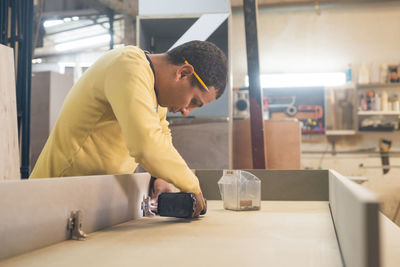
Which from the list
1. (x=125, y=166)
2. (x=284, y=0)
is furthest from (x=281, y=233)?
(x=284, y=0)

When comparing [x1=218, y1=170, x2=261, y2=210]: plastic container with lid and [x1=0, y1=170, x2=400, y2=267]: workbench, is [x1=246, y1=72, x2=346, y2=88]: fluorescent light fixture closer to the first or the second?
[x1=218, y1=170, x2=261, y2=210]: plastic container with lid

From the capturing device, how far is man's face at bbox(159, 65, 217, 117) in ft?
5.00

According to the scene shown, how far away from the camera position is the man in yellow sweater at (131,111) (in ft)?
3.92

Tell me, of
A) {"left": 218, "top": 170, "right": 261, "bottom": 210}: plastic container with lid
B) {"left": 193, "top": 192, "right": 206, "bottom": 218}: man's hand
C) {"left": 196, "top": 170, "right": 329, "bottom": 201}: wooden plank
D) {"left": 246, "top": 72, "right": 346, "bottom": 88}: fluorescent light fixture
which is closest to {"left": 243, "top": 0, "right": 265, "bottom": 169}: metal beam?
{"left": 196, "top": 170, "right": 329, "bottom": 201}: wooden plank

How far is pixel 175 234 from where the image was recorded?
1.05 meters

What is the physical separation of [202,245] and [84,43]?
18.1ft

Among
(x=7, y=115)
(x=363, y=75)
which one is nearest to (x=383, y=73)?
(x=363, y=75)

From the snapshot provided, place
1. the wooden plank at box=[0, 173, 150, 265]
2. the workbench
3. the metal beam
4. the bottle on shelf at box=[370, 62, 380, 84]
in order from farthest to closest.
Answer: the bottle on shelf at box=[370, 62, 380, 84], the metal beam, the wooden plank at box=[0, 173, 150, 265], the workbench

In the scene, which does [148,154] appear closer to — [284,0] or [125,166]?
[125,166]

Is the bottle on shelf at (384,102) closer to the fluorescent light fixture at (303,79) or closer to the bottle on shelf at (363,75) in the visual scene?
the bottle on shelf at (363,75)

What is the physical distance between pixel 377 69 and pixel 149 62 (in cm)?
428

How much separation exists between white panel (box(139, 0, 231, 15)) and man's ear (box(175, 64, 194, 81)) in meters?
1.77

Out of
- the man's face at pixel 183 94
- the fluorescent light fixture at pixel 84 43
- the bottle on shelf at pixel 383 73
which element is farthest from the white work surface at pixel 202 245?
the fluorescent light fixture at pixel 84 43

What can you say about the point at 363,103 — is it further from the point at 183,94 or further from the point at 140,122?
the point at 140,122
